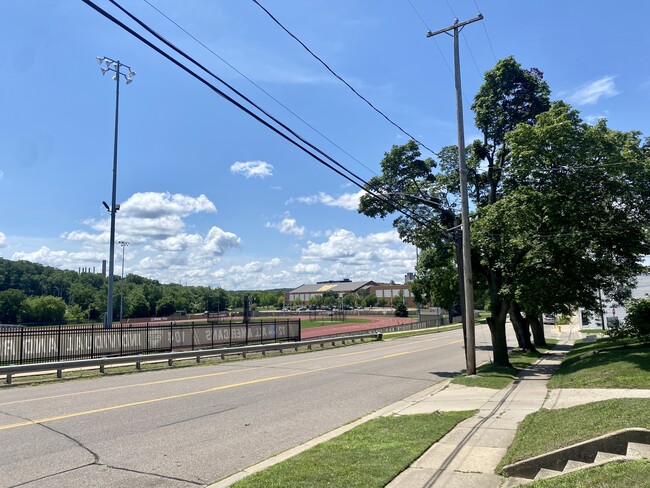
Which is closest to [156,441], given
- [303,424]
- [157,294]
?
[303,424]

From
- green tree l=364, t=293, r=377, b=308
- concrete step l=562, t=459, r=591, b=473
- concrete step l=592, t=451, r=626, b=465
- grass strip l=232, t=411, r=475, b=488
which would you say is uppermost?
concrete step l=592, t=451, r=626, b=465

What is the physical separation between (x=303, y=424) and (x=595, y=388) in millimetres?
7551

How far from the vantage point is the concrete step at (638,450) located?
525 centimetres

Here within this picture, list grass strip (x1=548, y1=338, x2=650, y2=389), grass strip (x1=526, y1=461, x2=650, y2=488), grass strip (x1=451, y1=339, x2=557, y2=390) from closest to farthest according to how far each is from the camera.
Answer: grass strip (x1=526, y1=461, x2=650, y2=488) → grass strip (x1=548, y1=338, x2=650, y2=389) → grass strip (x1=451, y1=339, x2=557, y2=390)

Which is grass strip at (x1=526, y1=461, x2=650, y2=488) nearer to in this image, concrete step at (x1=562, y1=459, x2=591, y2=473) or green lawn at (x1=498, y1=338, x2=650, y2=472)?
concrete step at (x1=562, y1=459, x2=591, y2=473)

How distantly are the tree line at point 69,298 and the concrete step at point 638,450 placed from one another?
7144cm

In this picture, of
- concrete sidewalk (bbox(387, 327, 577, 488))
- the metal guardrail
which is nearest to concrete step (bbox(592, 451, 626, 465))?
concrete sidewalk (bbox(387, 327, 577, 488))

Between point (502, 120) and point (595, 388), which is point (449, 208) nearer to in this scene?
point (502, 120)

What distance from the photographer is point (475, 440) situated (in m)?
7.94

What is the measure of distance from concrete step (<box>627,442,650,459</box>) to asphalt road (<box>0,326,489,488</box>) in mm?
4697

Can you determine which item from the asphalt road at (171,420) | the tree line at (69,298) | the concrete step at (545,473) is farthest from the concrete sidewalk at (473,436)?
the tree line at (69,298)

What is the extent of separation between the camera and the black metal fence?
1839 cm

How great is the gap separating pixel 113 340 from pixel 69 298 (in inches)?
6066

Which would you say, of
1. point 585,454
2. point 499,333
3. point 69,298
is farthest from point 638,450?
point 69,298
